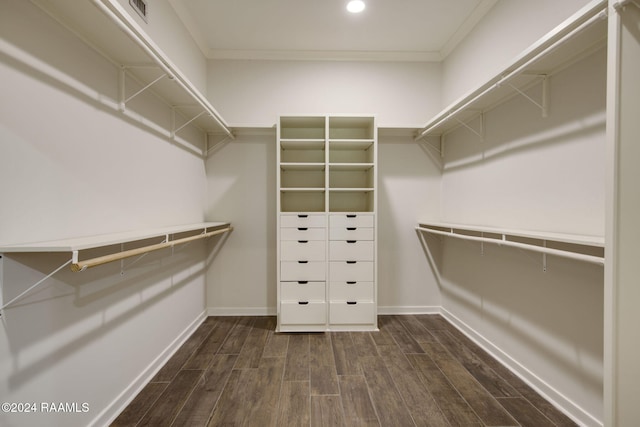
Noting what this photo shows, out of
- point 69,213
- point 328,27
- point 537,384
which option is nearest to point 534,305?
point 537,384

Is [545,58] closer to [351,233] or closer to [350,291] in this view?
[351,233]

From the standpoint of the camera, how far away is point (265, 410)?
1.65m

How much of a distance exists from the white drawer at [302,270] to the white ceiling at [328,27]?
2.24m

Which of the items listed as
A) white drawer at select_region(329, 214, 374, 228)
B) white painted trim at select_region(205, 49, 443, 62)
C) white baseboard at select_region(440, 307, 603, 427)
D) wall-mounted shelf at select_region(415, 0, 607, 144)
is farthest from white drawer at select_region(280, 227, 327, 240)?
white painted trim at select_region(205, 49, 443, 62)

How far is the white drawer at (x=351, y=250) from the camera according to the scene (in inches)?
108

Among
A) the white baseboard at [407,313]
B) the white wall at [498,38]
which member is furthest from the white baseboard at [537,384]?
the white wall at [498,38]

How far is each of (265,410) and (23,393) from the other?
1.10m

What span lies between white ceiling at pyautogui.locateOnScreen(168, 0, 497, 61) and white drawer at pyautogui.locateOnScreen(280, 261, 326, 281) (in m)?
2.24

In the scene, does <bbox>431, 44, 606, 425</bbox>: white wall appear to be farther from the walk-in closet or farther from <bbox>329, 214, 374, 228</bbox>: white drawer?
<bbox>329, 214, 374, 228</bbox>: white drawer

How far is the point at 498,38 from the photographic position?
225 cm

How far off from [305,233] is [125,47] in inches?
73.3

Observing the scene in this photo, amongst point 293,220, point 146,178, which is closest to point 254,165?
point 293,220

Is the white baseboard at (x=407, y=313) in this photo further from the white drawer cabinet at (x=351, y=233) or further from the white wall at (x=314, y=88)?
the white wall at (x=314, y=88)

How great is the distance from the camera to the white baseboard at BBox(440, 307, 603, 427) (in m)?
1.53
